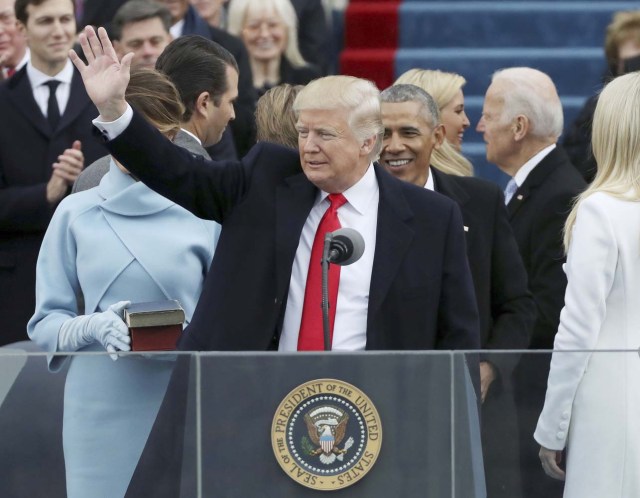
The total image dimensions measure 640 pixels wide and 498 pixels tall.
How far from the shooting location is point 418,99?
524 centimetres

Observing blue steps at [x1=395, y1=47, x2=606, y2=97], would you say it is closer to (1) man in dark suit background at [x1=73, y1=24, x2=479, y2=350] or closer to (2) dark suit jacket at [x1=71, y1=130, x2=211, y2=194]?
(2) dark suit jacket at [x1=71, y1=130, x2=211, y2=194]

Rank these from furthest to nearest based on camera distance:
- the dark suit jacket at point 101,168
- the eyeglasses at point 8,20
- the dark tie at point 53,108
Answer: the eyeglasses at point 8,20, the dark tie at point 53,108, the dark suit jacket at point 101,168

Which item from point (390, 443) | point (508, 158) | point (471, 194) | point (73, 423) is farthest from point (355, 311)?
point (508, 158)

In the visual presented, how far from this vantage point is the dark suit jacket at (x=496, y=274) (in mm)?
4887

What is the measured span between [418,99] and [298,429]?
6.06 ft

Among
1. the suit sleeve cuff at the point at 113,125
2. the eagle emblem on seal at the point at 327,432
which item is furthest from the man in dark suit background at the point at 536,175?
the suit sleeve cuff at the point at 113,125

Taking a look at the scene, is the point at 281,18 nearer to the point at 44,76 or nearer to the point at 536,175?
the point at 44,76

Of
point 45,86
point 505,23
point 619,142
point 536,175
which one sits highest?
point 505,23

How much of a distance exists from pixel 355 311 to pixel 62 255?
836 mm

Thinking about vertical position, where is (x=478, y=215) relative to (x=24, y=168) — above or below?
below

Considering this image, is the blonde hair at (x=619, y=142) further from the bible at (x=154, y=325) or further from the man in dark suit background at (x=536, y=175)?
the man in dark suit background at (x=536, y=175)

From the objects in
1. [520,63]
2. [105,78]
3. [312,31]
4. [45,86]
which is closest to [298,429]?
[105,78]

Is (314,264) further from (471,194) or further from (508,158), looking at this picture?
(508,158)

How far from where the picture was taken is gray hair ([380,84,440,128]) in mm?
5227
